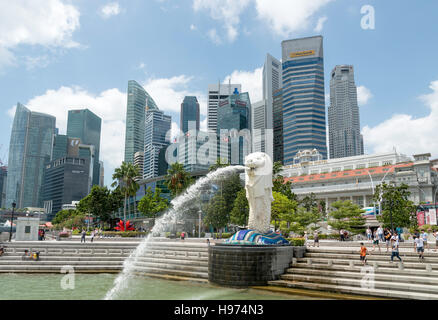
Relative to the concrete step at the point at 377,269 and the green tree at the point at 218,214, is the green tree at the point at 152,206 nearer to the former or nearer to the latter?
the green tree at the point at 218,214

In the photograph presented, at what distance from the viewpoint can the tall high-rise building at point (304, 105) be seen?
155m

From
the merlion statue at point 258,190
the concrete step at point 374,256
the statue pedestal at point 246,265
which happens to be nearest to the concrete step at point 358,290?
the statue pedestal at point 246,265

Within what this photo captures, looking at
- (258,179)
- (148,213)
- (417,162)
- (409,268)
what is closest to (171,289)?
(258,179)

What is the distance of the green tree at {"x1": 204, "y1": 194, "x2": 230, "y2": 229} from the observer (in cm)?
4919

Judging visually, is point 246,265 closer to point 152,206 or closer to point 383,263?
point 383,263

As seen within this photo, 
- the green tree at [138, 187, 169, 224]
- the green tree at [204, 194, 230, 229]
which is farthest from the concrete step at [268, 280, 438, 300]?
the green tree at [138, 187, 169, 224]

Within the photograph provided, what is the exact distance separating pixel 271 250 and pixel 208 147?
123m

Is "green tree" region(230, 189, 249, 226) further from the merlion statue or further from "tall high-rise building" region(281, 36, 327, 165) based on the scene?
"tall high-rise building" region(281, 36, 327, 165)

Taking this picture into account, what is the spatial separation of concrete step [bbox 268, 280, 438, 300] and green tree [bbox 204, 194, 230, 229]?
32.6m

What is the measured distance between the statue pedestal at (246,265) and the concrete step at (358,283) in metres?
0.92

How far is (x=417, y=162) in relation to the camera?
7425 cm

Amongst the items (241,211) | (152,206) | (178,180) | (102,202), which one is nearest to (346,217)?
(241,211)

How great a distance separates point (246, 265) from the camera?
55.0 ft
